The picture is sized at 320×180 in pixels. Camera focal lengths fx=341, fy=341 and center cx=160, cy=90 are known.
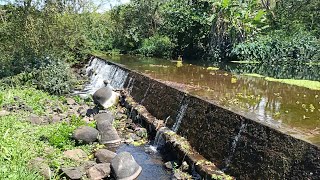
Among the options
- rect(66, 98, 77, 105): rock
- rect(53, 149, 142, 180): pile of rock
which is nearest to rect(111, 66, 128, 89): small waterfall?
rect(66, 98, 77, 105): rock

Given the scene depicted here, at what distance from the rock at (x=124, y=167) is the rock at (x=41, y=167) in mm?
1346

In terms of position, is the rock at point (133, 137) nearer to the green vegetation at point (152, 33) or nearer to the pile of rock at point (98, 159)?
the pile of rock at point (98, 159)

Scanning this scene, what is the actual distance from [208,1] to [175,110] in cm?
1437

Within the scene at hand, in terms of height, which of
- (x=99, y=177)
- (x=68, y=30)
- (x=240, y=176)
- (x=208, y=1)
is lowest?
(x=99, y=177)

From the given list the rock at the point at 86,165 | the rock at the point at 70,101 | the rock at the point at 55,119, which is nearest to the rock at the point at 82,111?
the rock at the point at 70,101

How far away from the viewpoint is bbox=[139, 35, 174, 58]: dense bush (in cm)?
2439

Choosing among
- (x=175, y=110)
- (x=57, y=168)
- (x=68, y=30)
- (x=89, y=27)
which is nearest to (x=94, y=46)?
(x=89, y=27)

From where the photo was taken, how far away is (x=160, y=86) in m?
11.2

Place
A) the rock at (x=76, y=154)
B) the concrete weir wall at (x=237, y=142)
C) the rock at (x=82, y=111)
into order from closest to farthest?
the concrete weir wall at (x=237, y=142), the rock at (x=76, y=154), the rock at (x=82, y=111)

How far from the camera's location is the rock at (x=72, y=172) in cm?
691

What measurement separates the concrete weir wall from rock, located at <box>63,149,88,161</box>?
2.49 meters

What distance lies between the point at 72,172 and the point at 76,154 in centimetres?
117

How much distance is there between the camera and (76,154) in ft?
26.8

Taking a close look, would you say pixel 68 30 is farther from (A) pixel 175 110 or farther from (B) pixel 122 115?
(A) pixel 175 110
